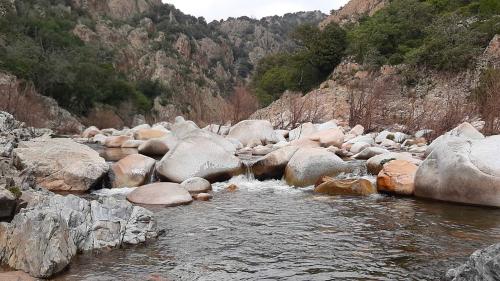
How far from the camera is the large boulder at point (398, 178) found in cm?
1144

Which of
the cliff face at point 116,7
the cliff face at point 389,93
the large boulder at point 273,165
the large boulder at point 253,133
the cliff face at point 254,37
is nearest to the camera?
the large boulder at point 273,165

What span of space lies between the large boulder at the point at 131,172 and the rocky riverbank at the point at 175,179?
0.03 meters

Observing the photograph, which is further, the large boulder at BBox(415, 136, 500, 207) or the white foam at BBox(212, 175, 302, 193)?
the white foam at BBox(212, 175, 302, 193)

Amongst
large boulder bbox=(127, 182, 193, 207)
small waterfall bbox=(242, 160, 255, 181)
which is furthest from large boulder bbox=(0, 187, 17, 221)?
small waterfall bbox=(242, 160, 255, 181)

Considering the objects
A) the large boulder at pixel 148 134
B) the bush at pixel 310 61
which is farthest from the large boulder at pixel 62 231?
the bush at pixel 310 61

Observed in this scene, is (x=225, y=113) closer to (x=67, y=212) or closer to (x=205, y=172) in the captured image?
(x=205, y=172)

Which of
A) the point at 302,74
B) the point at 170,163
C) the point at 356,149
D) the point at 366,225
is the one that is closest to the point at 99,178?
the point at 170,163

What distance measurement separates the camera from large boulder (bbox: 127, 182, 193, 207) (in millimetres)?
10922

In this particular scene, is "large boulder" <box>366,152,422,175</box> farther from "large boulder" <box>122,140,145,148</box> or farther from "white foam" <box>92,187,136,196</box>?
"large boulder" <box>122,140,145,148</box>

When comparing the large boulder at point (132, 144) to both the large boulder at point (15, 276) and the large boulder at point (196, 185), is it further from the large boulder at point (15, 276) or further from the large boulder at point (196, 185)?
the large boulder at point (15, 276)

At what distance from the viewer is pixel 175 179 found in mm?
13312

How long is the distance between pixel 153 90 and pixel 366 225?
214 ft

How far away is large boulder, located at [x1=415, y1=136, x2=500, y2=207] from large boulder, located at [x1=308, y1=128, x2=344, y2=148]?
7819 mm

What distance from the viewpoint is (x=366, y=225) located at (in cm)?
884
